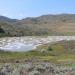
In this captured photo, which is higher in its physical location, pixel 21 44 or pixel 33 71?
pixel 33 71

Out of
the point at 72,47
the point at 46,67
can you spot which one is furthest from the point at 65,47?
the point at 46,67

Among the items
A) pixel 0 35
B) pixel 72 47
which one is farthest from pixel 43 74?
pixel 0 35

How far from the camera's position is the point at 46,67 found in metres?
17.1

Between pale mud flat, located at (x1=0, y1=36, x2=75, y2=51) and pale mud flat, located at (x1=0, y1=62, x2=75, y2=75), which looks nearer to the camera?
pale mud flat, located at (x1=0, y1=62, x2=75, y2=75)

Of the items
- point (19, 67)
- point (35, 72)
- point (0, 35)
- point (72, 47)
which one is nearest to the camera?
point (35, 72)

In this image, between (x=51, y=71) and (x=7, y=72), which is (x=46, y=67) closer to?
(x=51, y=71)

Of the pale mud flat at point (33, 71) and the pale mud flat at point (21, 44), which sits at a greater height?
the pale mud flat at point (33, 71)

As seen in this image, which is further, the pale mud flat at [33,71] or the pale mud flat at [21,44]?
the pale mud flat at [21,44]

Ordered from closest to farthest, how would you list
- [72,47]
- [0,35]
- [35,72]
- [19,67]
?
[35,72]
[19,67]
[72,47]
[0,35]

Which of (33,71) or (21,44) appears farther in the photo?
(21,44)

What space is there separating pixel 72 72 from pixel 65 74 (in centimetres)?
52

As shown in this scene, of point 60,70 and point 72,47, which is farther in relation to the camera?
point 72,47

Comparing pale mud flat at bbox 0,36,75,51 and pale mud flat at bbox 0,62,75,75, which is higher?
pale mud flat at bbox 0,62,75,75

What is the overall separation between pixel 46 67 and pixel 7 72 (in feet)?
7.77
